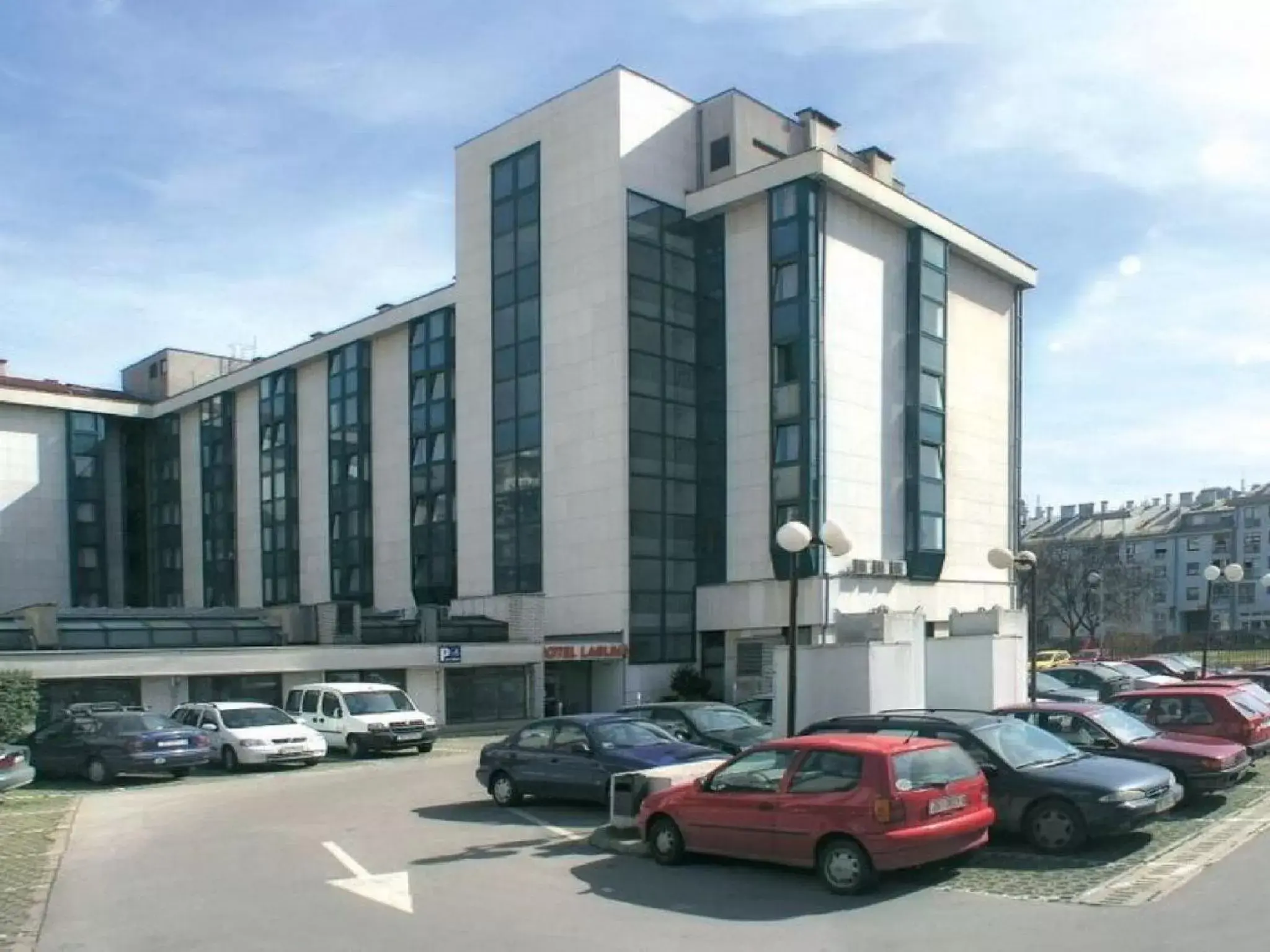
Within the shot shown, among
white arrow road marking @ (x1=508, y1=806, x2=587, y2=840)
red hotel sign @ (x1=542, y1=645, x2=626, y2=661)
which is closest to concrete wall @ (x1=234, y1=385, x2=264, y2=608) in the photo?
red hotel sign @ (x1=542, y1=645, x2=626, y2=661)

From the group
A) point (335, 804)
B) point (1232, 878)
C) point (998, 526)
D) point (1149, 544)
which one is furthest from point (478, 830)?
point (1149, 544)

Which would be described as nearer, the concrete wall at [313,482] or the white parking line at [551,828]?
the white parking line at [551,828]

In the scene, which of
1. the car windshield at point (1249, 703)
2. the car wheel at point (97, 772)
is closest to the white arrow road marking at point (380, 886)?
the car wheel at point (97, 772)

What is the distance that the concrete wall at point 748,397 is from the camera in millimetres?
39500

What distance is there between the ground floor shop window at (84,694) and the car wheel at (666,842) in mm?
20226

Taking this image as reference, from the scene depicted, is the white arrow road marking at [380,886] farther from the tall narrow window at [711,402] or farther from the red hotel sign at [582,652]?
the tall narrow window at [711,402]

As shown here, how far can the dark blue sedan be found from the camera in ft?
52.7

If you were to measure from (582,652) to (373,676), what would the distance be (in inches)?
284

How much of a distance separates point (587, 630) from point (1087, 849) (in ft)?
93.8

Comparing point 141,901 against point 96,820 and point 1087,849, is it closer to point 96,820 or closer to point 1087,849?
point 96,820

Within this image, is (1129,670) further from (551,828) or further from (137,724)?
(137,724)

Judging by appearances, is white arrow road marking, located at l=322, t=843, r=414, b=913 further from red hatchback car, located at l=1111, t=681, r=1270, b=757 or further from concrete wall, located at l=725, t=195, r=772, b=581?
concrete wall, located at l=725, t=195, r=772, b=581

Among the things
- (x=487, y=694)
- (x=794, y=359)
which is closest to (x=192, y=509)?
(x=487, y=694)

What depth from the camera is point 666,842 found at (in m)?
12.2
